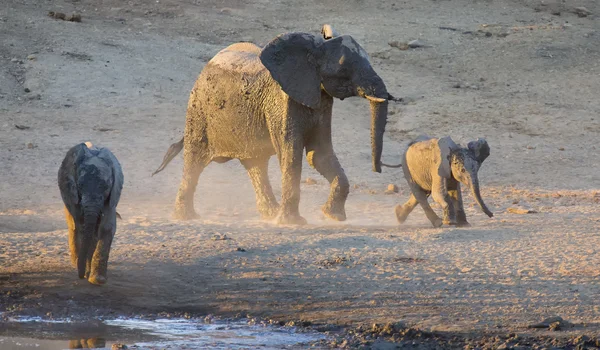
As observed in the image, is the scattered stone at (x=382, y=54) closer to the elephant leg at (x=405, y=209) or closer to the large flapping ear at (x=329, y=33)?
the elephant leg at (x=405, y=209)

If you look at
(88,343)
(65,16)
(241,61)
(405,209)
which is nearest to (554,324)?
(88,343)

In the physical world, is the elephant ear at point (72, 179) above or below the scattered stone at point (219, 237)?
above

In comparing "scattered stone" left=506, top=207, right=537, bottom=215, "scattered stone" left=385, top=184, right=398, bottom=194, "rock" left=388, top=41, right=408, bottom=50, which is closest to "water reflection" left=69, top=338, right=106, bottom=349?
"scattered stone" left=506, top=207, right=537, bottom=215

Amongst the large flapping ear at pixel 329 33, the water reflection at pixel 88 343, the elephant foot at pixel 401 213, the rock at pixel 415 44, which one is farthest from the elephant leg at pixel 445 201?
the rock at pixel 415 44

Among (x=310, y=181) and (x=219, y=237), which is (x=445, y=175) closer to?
(x=219, y=237)

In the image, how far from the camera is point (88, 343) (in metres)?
8.06

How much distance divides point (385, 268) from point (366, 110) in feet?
30.3

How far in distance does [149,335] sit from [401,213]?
4.52 meters

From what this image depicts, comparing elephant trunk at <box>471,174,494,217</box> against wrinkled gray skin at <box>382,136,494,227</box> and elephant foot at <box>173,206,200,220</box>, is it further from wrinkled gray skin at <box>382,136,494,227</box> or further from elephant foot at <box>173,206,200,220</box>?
elephant foot at <box>173,206,200,220</box>

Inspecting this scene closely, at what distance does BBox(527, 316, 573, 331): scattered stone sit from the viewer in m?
7.83

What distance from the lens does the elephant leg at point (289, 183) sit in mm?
11672

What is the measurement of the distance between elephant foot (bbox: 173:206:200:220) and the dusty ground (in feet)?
0.53

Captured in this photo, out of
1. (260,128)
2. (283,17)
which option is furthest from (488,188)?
(283,17)

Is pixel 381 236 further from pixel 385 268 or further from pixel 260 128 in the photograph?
pixel 260 128
